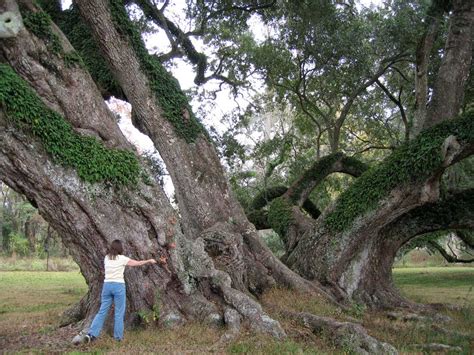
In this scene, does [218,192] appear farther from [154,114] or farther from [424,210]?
[424,210]

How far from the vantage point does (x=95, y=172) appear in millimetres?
7477

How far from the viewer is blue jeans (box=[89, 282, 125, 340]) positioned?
669 cm

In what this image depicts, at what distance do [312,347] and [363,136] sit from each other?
15521 mm

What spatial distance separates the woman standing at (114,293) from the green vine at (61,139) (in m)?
1.32

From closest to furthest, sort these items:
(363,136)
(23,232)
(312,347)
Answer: (312,347), (363,136), (23,232)

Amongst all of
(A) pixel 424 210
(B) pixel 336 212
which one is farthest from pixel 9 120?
(A) pixel 424 210

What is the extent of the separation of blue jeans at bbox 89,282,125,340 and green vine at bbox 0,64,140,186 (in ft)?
5.67

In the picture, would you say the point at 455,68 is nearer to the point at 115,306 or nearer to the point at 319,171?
the point at 319,171

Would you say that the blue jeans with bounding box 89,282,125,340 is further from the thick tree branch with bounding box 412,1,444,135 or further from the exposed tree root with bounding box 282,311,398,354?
the thick tree branch with bounding box 412,1,444,135

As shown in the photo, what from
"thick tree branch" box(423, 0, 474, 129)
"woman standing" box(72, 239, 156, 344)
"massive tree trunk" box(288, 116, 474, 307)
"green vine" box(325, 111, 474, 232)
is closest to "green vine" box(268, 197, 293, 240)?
"massive tree trunk" box(288, 116, 474, 307)

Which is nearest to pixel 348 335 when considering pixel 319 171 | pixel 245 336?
pixel 245 336

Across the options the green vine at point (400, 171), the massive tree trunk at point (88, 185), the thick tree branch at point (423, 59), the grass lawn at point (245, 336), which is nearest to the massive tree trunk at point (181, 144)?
the grass lawn at point (245, 336)

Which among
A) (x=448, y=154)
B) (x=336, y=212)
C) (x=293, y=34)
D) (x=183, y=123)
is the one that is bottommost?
(x=336, y=212)

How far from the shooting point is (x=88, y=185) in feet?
24.3
